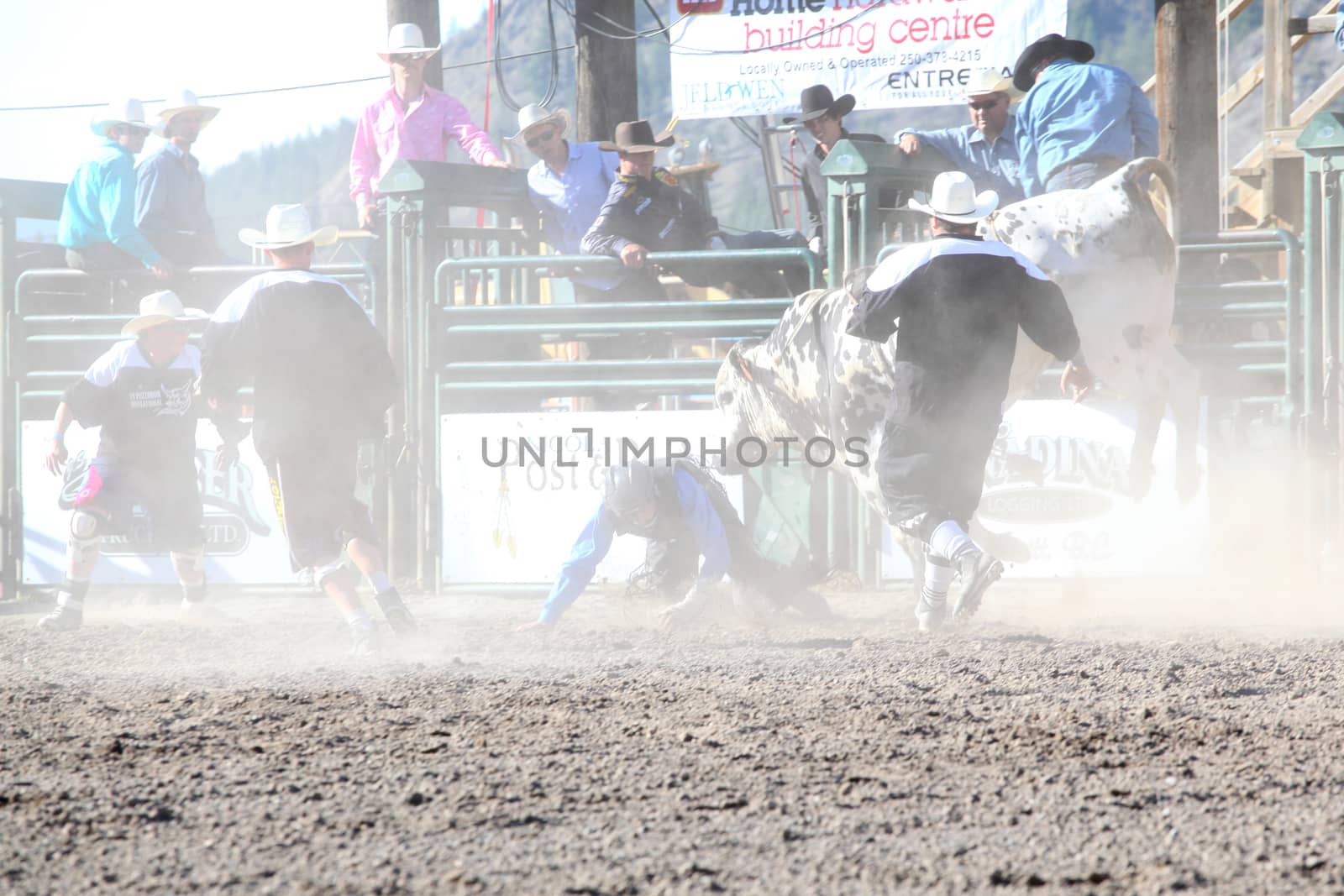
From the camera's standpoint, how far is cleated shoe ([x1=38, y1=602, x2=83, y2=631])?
7.27m

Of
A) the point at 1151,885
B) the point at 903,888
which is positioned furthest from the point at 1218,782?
the point at 903,888

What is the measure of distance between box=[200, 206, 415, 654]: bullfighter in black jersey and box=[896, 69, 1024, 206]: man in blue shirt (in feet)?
10.8

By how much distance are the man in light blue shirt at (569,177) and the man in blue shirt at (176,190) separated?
6.62 ft

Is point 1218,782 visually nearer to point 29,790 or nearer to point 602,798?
point 602,798

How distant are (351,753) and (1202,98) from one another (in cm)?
683

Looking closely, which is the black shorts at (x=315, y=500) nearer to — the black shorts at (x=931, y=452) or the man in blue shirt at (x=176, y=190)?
the black shorts at (x=931, y=452)

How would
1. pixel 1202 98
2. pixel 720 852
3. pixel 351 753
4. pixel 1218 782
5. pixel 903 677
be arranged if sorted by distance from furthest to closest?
pixel 1202 98 < pixel 903 677 < pixel 351 753 < pixel 1218 782 < pixel 720 852

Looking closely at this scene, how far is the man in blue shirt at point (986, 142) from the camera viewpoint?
7984 millimetres

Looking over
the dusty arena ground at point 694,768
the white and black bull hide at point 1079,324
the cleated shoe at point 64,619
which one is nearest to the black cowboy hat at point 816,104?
the white and black bull hide at point 1079,324

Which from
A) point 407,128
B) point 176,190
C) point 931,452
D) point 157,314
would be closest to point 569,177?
point 407,128

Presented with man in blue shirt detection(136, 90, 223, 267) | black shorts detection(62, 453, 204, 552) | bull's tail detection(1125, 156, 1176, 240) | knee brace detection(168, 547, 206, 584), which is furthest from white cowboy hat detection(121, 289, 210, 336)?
bull's tail detection(1125, 156, 1176, 240)

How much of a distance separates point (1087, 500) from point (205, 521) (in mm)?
5004

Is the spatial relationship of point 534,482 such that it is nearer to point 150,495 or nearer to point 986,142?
point 150,495

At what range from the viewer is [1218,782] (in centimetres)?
334
